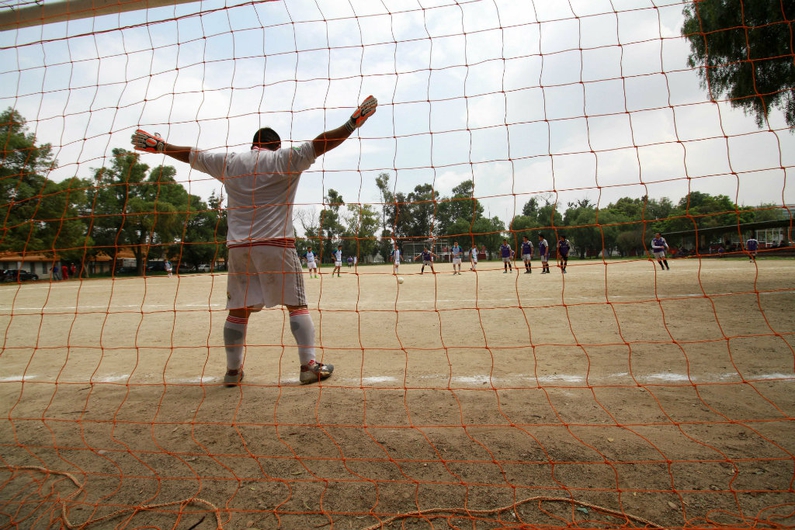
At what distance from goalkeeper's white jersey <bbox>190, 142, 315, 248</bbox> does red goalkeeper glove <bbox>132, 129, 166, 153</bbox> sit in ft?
0.74

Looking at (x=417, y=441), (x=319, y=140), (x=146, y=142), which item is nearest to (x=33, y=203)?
(x=146, y=142)

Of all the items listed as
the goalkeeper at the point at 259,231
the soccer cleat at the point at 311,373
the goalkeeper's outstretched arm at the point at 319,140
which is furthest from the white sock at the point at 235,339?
the goalkeeper's outstretched arm at the point at 319,140

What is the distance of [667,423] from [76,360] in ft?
16.8

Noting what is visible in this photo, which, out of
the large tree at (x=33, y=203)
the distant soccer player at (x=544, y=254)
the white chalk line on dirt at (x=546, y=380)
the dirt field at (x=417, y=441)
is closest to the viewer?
the dirt field at (x=417, y=441)

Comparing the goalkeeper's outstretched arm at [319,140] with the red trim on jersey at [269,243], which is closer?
the goalkeeper's outstretched arm at [319,140]

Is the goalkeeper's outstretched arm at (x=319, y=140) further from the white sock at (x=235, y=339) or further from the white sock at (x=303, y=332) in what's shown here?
the white sock at (x=235, y=339)

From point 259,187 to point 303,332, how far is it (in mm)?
1120

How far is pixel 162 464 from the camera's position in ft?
7.11

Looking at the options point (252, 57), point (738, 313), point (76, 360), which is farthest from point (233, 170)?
point (738, 313)

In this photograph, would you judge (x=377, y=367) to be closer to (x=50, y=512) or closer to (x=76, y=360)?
(x=50, y=512)

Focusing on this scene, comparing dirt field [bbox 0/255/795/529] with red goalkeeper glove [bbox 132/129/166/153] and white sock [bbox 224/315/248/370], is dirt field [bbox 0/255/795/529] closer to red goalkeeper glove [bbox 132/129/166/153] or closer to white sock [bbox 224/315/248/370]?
white sock [bbox 224/315/248/370]

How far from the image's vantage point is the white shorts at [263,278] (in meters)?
3.08

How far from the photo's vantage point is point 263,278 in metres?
3.09

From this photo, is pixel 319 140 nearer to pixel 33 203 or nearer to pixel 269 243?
pixel 269 243
